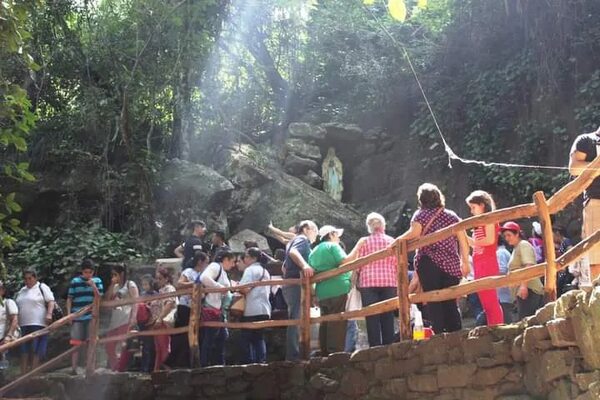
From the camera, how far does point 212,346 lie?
25.8 feet

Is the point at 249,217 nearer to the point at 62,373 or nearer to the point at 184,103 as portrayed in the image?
the point at 184,103

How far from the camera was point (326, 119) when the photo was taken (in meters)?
18.3

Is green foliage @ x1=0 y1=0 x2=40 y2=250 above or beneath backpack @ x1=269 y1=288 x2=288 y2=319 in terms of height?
above

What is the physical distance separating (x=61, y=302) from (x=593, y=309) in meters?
10.2

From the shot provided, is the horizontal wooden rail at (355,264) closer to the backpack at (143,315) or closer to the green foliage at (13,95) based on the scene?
the backpack at (143,315)

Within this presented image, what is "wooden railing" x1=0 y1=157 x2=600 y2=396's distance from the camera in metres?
4.36

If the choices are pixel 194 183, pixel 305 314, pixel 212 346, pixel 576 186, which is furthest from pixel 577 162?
pixel 194 183

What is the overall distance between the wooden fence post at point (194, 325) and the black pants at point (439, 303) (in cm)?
280

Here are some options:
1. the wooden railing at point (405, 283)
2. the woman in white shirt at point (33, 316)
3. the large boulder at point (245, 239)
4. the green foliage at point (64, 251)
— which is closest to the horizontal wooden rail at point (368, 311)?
the wooden railing at point (405, 283)

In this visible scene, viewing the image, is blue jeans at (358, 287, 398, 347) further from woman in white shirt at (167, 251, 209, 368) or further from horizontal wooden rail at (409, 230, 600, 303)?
woman in white shirt at (167, 251, 209, 368)

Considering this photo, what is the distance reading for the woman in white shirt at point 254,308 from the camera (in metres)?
7.52

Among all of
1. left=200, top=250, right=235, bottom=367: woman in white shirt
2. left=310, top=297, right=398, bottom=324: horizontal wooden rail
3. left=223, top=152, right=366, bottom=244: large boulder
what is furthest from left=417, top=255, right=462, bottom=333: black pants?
left=223, top=152, right=366, bottom=244: large boulder

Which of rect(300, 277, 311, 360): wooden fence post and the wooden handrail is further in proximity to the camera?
rect(300, 277, 311, 360): wooden fence post

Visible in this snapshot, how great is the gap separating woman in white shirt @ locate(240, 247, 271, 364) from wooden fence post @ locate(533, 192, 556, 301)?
367 centimetres
